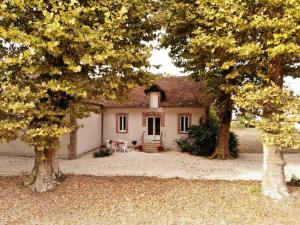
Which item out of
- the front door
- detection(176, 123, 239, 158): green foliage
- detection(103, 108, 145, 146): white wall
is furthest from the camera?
detection(103, 108, 145, 146): white wall

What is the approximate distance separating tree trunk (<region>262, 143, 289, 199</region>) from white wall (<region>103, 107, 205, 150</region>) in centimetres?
1439

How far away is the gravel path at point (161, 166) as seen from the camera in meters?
16.0

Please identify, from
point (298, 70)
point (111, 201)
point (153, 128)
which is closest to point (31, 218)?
point (111, 201)

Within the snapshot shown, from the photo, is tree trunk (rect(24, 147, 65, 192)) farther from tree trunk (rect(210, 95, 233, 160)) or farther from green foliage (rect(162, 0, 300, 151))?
tree trunk (rect(210, 95, 233, 160))

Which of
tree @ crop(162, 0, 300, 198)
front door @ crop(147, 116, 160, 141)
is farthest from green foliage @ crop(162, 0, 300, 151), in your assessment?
front door @ crop(147, 116, 160, 141)

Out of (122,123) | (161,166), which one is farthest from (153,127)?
(161,166)

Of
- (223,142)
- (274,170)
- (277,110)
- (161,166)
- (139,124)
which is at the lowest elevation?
(161,166)

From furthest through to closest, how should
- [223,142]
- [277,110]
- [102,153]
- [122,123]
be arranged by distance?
[122,123]
[102,153]
[223,142]
[277,110]

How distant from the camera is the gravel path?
1605 centimetres

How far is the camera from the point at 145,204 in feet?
34.1

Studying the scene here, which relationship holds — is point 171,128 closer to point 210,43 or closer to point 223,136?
point 223,136

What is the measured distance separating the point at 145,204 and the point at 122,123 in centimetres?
1765

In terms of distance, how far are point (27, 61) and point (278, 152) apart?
9.00 meters

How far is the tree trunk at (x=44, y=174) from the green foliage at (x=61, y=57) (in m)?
1.04
